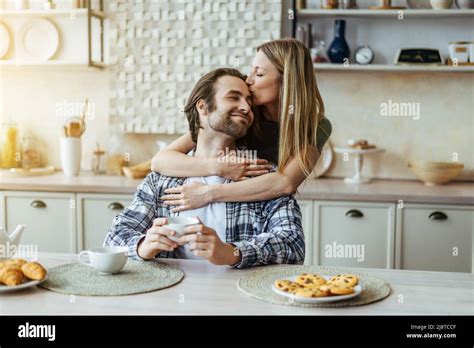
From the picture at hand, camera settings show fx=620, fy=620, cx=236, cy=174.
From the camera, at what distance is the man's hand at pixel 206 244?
167 centimetres

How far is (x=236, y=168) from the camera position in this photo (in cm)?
223

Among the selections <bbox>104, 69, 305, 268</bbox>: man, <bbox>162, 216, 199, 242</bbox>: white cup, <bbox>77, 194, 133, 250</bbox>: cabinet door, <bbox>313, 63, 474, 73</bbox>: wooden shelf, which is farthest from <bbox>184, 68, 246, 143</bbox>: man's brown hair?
<bbox>313, 63, 474, 73</bbox>: wooden shelf

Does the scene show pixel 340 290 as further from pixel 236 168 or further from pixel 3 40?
pixel 3 40

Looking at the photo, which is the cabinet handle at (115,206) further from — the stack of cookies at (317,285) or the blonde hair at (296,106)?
the stack of cookies at (317,285)

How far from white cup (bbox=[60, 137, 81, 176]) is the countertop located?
2.45 meters

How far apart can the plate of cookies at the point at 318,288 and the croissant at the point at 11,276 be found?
64 centimetres

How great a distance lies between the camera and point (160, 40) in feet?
13.0

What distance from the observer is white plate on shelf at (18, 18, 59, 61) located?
415cm

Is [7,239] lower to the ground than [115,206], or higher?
higher

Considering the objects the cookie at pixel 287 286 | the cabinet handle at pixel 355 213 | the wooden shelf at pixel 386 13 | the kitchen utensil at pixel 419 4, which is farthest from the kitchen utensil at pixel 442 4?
the cookie at pixel 287 286

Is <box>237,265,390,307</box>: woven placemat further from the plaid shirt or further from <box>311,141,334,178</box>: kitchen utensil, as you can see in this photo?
<box>311,141,334,178</box>: kitchen utensil

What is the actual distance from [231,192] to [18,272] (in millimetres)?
802

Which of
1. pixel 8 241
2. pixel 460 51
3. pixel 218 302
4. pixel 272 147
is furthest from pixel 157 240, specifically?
pixel 460 51
